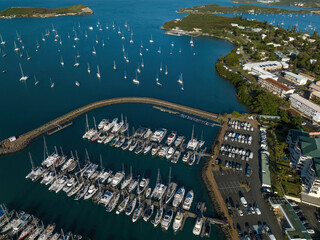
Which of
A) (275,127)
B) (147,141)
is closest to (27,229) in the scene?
(147,141)

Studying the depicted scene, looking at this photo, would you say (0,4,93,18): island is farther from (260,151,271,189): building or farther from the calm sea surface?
(260,151,271,189): building

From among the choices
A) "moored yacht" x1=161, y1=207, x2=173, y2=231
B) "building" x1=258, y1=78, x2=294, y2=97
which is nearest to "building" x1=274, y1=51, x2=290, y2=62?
"building" x1=258, y1=78, x2=294, y2=97

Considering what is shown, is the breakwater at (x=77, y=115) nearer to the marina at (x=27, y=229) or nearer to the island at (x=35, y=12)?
the marina at (x=27, y=229)

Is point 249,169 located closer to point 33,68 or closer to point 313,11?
point 33,68

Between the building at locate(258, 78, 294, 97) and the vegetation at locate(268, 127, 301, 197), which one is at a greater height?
the building at locate(258, 78, 294, 97)

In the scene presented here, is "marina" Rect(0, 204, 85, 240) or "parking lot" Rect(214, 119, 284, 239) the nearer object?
"marina" Rect(0, 204, 85, 240)

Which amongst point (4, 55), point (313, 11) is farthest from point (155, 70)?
point (313, 11)

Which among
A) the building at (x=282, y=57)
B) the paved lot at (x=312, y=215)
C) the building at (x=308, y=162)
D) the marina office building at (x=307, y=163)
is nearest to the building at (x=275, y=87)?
the marina office building at (x=307, y=163)
